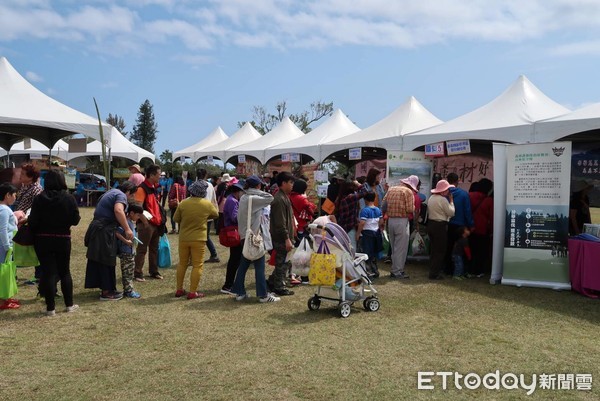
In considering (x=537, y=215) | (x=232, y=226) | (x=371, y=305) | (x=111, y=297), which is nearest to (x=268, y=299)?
(x=232, y=226)

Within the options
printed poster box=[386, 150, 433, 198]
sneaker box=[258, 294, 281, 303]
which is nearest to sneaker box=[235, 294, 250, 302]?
sneaker box=[258, 294, 281, 303]

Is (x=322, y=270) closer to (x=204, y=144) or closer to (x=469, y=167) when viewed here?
(x=469, y=167)

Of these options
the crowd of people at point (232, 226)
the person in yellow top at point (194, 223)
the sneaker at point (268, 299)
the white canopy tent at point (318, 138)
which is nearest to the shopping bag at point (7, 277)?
the crowd of people at point (232, 226)

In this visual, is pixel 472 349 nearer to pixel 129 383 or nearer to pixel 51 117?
pixel 129 383

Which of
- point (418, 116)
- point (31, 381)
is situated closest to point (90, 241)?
point (31, 381)

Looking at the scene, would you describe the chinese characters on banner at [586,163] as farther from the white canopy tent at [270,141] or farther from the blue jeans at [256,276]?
the white canopy tent at [270,141]

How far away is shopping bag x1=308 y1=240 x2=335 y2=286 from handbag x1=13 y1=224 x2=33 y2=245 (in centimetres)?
303

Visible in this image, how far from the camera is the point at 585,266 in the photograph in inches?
244

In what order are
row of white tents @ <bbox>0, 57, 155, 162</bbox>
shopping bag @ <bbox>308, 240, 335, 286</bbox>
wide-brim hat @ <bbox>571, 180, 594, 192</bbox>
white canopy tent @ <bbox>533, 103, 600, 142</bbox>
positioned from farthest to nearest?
row of white tents @ <bbox>0, 57, 155, 162</bbox> → wide-brim hat @ <bbox>571, 180, 594, 192</bbox> → white canopy tent @ <bbox>533, 103, 600, 142</bbox> → shopping bag @ <bbox>308, 240, 335, 286</bbox>

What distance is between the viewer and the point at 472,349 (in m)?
4.13

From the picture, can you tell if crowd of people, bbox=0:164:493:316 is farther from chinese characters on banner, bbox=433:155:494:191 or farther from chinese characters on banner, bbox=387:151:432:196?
chinese characters on banner, bbox=433:155:494:191

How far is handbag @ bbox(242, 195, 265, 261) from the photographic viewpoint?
5.41 metres

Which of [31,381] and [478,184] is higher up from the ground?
[478,184]

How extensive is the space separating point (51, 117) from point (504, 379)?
9.29 meters
